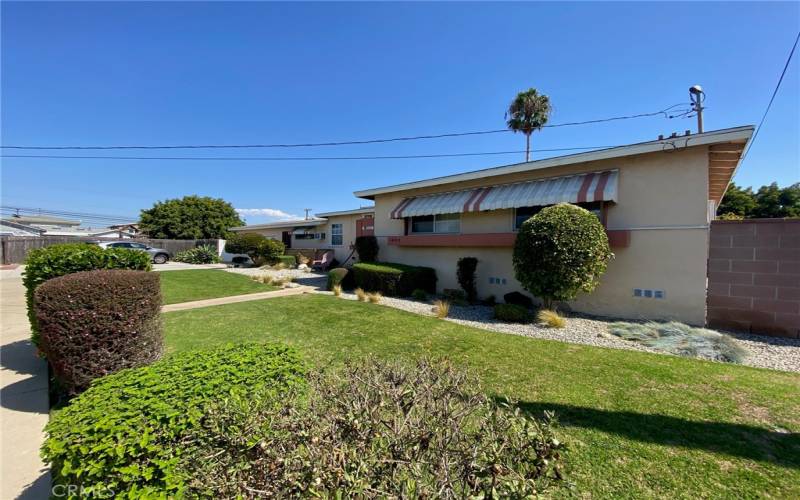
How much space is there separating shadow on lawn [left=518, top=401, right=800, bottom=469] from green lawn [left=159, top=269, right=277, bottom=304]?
36.7 ft

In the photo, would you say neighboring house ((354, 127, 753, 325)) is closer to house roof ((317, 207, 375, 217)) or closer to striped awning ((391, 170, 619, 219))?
striped awning ((391, 170, 619, 219))

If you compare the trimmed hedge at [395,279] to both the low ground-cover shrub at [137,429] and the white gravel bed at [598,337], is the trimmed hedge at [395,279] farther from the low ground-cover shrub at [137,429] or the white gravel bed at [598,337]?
the low ground-cover shrub at [137,429]

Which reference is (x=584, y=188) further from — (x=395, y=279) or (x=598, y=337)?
(x=395, y=279)

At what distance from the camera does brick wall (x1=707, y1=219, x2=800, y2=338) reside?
6531 millimetres

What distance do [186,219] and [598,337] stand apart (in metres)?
41.1

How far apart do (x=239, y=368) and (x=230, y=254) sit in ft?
89.8

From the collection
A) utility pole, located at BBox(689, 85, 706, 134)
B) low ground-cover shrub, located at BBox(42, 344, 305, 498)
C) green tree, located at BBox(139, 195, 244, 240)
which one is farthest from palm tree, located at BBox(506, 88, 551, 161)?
green tree, located at BBox(139, 195, 244, 240)

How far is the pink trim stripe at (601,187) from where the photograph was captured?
26.9 feet

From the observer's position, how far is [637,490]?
2307 millimetres

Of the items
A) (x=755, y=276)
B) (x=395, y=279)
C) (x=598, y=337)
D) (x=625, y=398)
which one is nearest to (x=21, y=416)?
(x=625, y=398)

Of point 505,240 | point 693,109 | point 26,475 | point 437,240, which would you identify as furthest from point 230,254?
point 693,109

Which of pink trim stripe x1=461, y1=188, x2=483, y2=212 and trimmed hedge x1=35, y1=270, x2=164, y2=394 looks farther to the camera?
pink trim stripe x1=461, y1=188, x2=483, y2=212

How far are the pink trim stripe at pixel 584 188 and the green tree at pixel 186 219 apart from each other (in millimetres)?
36731

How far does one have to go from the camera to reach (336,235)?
67.9 feet
